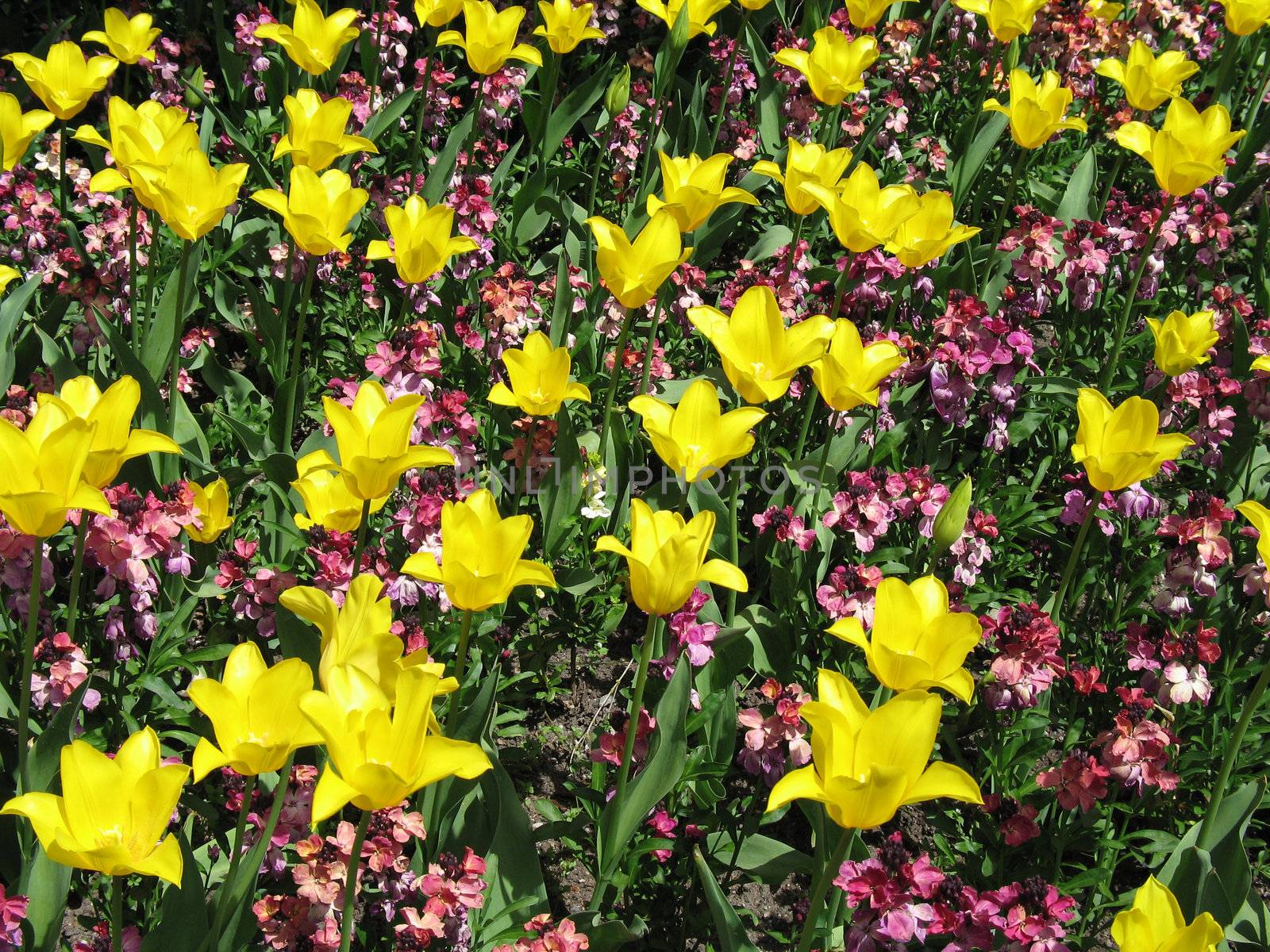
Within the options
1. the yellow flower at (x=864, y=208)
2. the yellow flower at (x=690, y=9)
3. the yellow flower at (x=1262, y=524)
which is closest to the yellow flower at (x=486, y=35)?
the yellow flower at (x=690, y=9)

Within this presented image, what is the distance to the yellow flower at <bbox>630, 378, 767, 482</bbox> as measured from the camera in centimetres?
222

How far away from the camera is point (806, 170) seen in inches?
123

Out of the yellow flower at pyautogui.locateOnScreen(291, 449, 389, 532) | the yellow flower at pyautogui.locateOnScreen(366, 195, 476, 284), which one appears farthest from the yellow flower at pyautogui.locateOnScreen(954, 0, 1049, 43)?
the yellow flower at pyautogui.locateOnScreen(291, 449, 389, 532)

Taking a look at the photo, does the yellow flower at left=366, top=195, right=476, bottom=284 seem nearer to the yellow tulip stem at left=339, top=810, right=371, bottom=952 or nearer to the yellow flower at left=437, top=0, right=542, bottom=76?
the yellow flower at left=437, top=0, right=542, bottom=76

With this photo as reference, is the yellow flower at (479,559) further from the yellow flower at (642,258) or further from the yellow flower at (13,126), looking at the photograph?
the yellow flower at (13,126)

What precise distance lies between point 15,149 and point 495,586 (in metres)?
1.74

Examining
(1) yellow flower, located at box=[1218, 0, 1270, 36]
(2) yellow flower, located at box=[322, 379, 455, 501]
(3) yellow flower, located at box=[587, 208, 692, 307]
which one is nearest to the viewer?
(2) yellow flower, located at box=[322, 379, 455, 501]

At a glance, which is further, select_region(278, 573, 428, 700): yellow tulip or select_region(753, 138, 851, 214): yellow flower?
select_region(753, 138, 851, 214): yellow flower

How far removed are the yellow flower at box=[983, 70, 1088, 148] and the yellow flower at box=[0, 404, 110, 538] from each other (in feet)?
8.28

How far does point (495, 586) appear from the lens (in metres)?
1.89

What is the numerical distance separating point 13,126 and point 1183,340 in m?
2.62

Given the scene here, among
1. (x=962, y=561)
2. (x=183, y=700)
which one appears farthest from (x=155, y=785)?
(x=962, y=561)

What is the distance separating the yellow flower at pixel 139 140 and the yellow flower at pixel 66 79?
0.20 meters

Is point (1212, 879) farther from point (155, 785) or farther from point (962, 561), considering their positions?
point (155, 785)
